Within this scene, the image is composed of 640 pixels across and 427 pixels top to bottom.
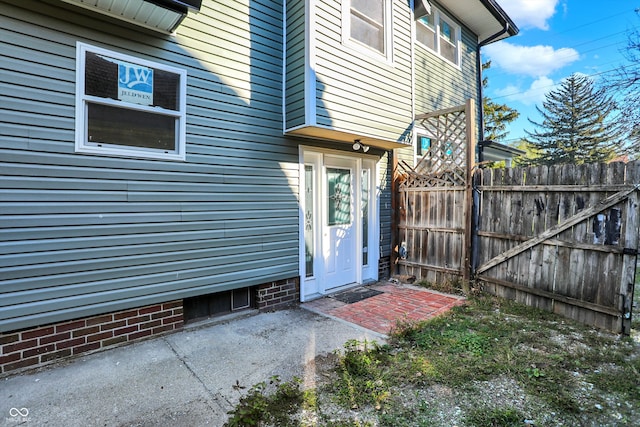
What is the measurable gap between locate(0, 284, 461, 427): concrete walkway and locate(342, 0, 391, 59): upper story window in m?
4.03

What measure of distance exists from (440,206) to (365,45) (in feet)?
9.74

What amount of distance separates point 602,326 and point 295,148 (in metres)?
4.56

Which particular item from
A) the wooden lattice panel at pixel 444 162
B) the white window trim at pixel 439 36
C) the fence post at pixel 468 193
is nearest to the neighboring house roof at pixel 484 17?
the white window trim at pixel 439 36

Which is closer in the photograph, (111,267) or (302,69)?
(111,267)

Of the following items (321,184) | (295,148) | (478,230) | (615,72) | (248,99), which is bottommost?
(478,230)

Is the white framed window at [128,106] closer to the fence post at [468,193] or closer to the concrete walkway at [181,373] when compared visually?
the concrete walkway at [181,373]

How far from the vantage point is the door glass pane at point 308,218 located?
4988mm

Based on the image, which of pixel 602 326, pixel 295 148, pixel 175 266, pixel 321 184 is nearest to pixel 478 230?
pixel 602 326

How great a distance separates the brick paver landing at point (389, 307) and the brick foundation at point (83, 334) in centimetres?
198

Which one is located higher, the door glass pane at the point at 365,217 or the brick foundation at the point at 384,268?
the door glass pane at the point at 365,217

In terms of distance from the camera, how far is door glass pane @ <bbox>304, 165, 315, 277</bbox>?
499 cm

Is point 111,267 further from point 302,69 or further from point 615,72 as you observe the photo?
point 615,72

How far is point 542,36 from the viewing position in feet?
63.7

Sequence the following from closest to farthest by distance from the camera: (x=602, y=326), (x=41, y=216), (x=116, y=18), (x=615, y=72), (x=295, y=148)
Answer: (x=41, y=216), (x=116, y=18), (x=602, y=326), (x=295, y=148), (x=615, y=72)
